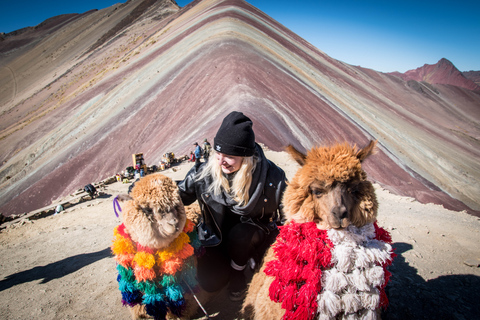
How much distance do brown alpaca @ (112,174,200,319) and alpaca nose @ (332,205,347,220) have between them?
1227 mm

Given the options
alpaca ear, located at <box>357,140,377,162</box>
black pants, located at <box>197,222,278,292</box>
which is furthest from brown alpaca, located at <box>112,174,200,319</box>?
alpaca ear, located at <box>357,140,377,162</box>

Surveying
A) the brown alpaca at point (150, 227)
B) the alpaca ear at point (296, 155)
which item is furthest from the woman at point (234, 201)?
the alpaca ear at point (296, 155)

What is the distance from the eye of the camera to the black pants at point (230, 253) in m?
2.42

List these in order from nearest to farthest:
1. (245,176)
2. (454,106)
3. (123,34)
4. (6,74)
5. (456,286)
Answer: (245,176)
(456,286)
(454,106)
(123,34)
(6,74)

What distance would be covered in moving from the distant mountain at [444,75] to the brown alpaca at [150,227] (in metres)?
59.5

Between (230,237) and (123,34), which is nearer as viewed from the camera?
(230,237)

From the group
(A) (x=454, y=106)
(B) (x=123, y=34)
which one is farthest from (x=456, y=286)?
(B) (x=123, y=34)

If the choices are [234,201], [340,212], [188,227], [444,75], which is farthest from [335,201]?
[444,75]

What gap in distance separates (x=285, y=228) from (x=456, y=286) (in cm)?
240

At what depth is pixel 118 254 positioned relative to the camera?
2014 millimetres

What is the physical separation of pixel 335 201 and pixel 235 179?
3.25 feet

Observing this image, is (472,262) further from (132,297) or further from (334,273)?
(132,297)

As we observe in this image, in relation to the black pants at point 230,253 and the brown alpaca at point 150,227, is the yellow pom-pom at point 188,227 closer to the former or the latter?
the brown alpaca at point 150,227

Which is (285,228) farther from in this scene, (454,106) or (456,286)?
(454,106)
